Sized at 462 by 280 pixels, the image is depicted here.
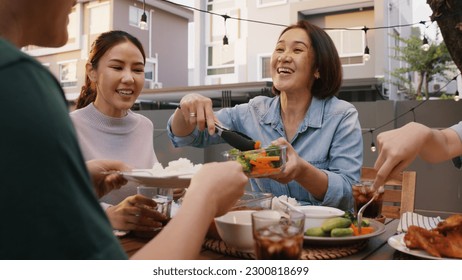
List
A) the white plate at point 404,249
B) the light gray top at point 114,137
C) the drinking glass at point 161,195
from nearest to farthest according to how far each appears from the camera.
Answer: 1. the white plate at point 404,249
2. the drinking glass at point 161,195
3. the light gray top at point 114,137

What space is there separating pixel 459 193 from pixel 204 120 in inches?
183

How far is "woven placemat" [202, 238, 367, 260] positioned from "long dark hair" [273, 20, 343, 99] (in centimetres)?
117

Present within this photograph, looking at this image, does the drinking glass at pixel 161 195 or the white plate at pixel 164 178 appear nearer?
the white plate at pixel 164 178

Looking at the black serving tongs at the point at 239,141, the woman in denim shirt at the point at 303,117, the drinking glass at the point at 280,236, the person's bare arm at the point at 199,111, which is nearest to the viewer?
the drinking glass at the point at 280,236

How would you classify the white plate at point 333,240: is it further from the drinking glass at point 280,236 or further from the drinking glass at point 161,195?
the drinking glass at point 161,195

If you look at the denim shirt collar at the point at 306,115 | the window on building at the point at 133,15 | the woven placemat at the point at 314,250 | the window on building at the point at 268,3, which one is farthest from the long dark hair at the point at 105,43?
the window on building at the point at 133,15

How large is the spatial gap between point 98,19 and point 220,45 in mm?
4424

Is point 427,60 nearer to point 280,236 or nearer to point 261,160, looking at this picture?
point 261,160

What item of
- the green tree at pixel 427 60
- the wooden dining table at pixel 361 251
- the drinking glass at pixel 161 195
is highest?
the green tree at pixel 427 60

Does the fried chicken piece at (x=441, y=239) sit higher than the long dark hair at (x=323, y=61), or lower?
lower

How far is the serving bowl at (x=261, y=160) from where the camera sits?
1.17 meters

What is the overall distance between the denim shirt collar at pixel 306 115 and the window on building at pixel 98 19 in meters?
12.9

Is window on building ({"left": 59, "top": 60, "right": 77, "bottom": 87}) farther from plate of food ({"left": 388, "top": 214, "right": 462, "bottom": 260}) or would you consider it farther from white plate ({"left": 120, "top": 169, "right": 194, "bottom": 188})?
plate of food ({"left": 388, "top": 214, "right": 462, "bottom": 260})

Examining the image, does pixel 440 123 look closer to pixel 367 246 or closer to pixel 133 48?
pixel 133 48
